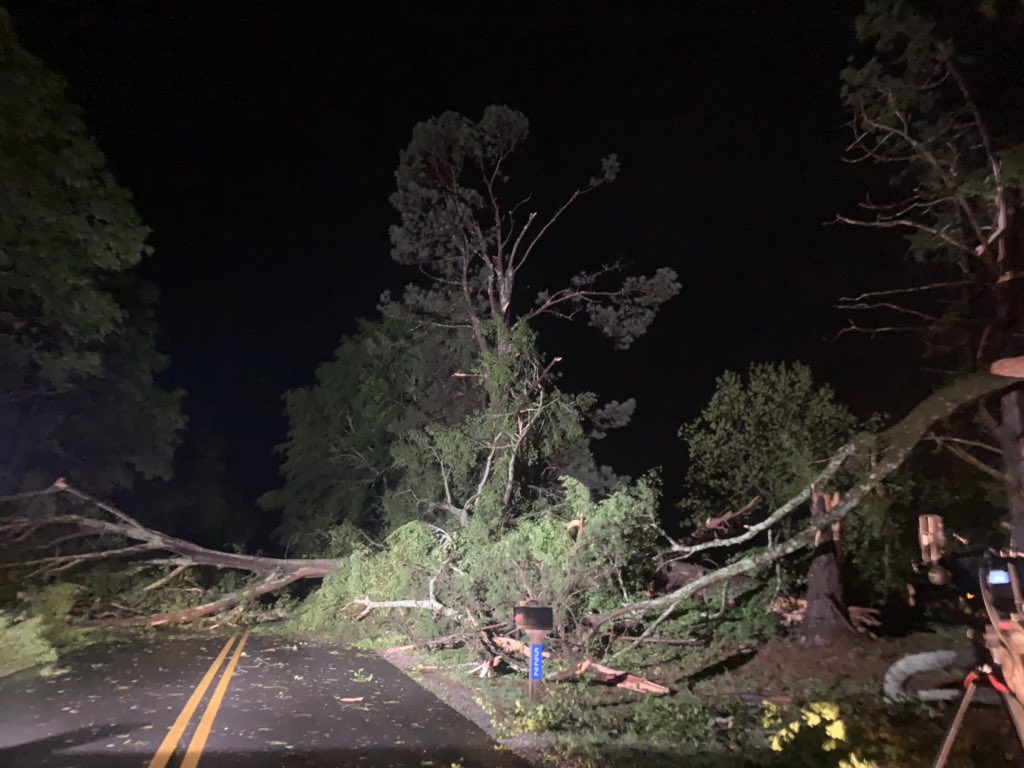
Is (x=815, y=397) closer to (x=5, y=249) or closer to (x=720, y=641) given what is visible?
(x=720, y=641)

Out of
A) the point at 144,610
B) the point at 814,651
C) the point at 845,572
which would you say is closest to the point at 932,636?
the point at 845,572

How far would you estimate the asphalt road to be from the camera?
650 cm

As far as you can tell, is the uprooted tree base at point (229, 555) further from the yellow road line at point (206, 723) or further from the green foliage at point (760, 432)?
the yellow road line at point (206, 723)

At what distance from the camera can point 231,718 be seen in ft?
26.1

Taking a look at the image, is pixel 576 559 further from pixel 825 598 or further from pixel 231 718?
pixel 231 718

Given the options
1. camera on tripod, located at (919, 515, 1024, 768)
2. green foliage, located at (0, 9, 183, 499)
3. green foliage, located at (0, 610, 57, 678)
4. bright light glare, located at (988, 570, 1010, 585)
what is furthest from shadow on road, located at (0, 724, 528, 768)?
green foliage, located at (0, 9, 183, 499)

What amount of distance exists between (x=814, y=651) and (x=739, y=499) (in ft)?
13.7

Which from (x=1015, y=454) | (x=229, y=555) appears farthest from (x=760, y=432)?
(x=229, y=555)

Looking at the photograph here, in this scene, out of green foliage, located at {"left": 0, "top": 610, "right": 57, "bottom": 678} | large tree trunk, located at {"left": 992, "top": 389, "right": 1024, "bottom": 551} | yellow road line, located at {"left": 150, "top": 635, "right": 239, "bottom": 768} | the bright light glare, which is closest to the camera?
the bright light glare

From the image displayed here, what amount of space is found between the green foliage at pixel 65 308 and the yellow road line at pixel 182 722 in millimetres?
7499

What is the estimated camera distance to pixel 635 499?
39.1 ft

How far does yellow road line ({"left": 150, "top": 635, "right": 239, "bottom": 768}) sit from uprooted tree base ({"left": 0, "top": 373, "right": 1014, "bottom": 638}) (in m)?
3.95

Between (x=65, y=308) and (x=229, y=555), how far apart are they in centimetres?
708

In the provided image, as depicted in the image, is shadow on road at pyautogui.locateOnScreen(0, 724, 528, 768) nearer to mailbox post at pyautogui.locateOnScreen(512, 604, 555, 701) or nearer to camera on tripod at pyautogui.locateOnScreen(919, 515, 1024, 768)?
mailbox post at pyautogui.locateOnScreen(512, 604, 555, 701)
